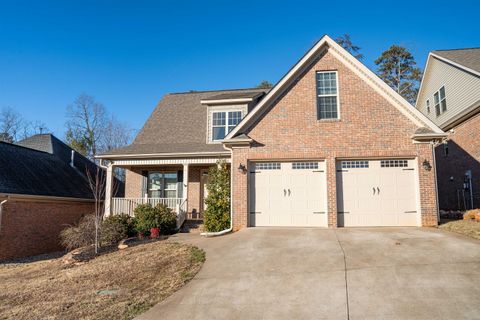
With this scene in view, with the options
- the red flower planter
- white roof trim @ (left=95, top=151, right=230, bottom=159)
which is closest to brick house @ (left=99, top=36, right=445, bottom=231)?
white roof trim @ (left=95, top=151, right=230, bottom=159)

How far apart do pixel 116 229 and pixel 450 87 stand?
18541 mm

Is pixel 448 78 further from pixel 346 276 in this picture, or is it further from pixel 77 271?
pixel 77 271

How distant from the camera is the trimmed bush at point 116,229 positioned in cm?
1333

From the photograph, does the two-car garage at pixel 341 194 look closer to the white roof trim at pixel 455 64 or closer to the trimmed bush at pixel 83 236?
the trimmed bush at pixel 83 236

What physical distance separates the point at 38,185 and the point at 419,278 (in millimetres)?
16676

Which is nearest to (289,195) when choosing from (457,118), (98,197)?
(457,118)

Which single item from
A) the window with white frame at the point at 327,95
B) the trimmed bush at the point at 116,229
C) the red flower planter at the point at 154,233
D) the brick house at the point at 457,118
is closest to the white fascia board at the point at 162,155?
the trimmed bush at the point at 116,229

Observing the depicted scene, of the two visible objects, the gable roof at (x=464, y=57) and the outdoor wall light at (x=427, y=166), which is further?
the gable roof at (x=464, y=57)

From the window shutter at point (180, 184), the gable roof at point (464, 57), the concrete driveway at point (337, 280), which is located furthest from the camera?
the window shutter at point (180, 184)

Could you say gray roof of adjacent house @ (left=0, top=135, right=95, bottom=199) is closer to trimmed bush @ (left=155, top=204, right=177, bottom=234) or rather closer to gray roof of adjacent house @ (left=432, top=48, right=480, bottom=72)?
trimmed bush @ (left=155, top=204, right=177, bottom=234)

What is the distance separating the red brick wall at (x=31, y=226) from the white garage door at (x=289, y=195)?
974 cm

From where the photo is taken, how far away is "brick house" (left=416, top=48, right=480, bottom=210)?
16.2 meters

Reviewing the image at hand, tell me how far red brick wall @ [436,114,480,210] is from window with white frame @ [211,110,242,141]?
11.1m

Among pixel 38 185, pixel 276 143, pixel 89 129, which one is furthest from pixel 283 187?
pixel 89 129
